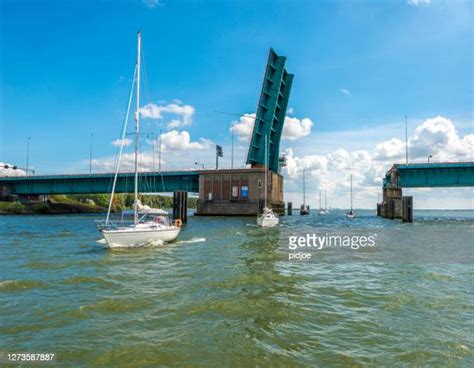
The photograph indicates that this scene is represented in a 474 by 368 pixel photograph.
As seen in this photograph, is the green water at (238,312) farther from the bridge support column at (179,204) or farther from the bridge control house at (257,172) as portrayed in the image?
the bridge control house at (257,172)

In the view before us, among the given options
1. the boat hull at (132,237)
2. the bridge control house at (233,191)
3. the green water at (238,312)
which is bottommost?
the green water at (238,312)

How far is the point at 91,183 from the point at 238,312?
89.9 m

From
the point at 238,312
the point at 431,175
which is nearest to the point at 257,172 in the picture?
the point at 431,175

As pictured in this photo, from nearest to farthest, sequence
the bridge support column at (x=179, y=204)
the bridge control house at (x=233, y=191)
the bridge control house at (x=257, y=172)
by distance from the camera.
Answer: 1. the bridge support column at (x=179, y=204)
2. the bridge control house at (x=257, y=172)
3. the bridge control house at (x=233, y=191)

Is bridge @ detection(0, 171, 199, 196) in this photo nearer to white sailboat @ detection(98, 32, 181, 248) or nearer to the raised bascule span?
the raised bascule span

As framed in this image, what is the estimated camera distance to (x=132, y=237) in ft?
69.1

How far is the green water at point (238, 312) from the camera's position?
658 centimetres

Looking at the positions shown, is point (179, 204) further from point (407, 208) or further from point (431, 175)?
point (431, 175)

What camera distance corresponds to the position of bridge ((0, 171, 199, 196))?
85625 millimetres

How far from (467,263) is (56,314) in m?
18.4

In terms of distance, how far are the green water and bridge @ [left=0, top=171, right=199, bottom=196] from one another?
2716 inches

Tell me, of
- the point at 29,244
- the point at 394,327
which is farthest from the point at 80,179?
the point at 394,327

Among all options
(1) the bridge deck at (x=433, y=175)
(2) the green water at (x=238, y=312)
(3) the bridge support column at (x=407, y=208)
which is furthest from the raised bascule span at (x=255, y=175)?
(2) the green water at (x=238, y=312)

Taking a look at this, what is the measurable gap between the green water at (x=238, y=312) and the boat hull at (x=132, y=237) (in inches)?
136
